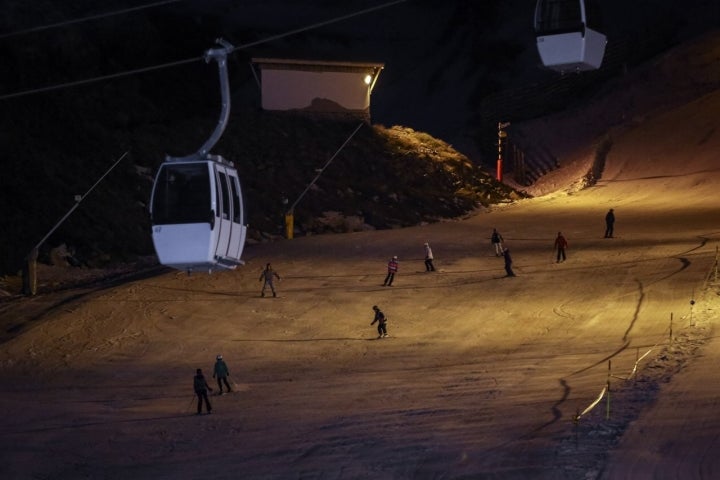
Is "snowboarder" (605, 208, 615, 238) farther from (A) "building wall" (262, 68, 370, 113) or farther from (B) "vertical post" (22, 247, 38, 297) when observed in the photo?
(B) "vertical post" (22, 247, 38, 297)

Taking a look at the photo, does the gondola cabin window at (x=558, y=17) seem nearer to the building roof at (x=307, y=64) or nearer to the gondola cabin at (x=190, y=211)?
the gondola cabin at (x=190, y=211)

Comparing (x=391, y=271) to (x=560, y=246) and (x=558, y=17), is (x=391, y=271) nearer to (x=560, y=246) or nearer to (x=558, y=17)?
(x=560, y=246)

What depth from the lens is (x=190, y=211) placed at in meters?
20.6

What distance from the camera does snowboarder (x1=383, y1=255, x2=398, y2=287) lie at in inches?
1459

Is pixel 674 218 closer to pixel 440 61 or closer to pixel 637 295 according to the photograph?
pixel 637 295

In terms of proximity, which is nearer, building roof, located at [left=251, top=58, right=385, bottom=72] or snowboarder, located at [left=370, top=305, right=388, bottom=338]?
snowboarder, located at [left=370, top=305, right=388, bottom=338]

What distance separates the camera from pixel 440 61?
8862 centimetres

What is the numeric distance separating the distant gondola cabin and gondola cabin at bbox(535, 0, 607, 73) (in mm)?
32469

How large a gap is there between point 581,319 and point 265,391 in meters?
9.81

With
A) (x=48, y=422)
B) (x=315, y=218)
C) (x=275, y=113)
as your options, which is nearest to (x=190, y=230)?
(x=48, y=422)

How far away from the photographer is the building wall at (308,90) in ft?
190

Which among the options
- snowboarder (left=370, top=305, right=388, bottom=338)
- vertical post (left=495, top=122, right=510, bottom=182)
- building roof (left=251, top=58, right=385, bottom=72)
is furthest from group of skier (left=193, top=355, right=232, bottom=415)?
vertical post (left=495, top=122, right=510, bottom=182)

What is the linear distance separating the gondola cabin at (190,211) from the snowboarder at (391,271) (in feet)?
53.8

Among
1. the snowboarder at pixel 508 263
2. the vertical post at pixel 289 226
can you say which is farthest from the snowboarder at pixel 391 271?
the vertical post at pixel 289 226
